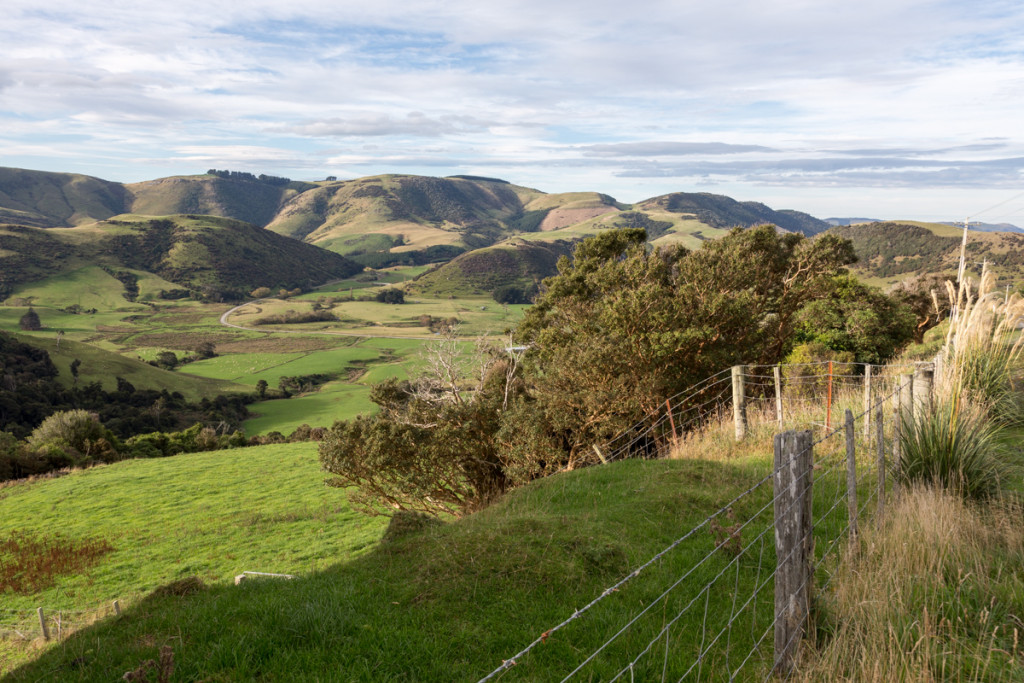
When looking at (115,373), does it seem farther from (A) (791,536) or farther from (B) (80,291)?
(B) (80,291)

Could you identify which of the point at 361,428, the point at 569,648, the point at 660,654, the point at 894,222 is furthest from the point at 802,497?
the point at 894,222

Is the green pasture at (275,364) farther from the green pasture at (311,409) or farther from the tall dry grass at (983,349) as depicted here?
the tall dry grass at (983,349)

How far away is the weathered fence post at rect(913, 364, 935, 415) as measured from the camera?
6.60 meters

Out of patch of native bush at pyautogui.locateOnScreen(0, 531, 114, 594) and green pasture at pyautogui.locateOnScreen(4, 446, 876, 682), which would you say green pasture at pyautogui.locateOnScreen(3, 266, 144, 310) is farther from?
green pasture at pyautogui.locateOnScreen(4, 446, 876, 682)

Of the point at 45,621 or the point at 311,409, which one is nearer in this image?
the point at 45,621

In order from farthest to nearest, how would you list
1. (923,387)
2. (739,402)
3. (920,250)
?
(920,250), (739,402), (923,387)

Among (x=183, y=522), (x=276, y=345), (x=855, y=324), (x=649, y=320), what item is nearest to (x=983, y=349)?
(x=649, y=320)

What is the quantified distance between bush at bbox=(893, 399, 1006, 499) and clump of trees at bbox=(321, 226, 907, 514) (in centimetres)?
1025

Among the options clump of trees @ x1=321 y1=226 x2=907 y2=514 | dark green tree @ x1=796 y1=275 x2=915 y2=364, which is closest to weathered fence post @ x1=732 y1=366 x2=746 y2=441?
clump of trees @ x1=321 y1=226 x2=907 y2=514

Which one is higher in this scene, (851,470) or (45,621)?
(851,470)

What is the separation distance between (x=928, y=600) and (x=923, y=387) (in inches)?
123

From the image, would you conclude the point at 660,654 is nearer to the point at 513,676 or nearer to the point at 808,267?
the point at 513,676

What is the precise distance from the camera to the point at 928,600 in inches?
177

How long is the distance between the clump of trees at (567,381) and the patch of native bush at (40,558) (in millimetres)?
8545
